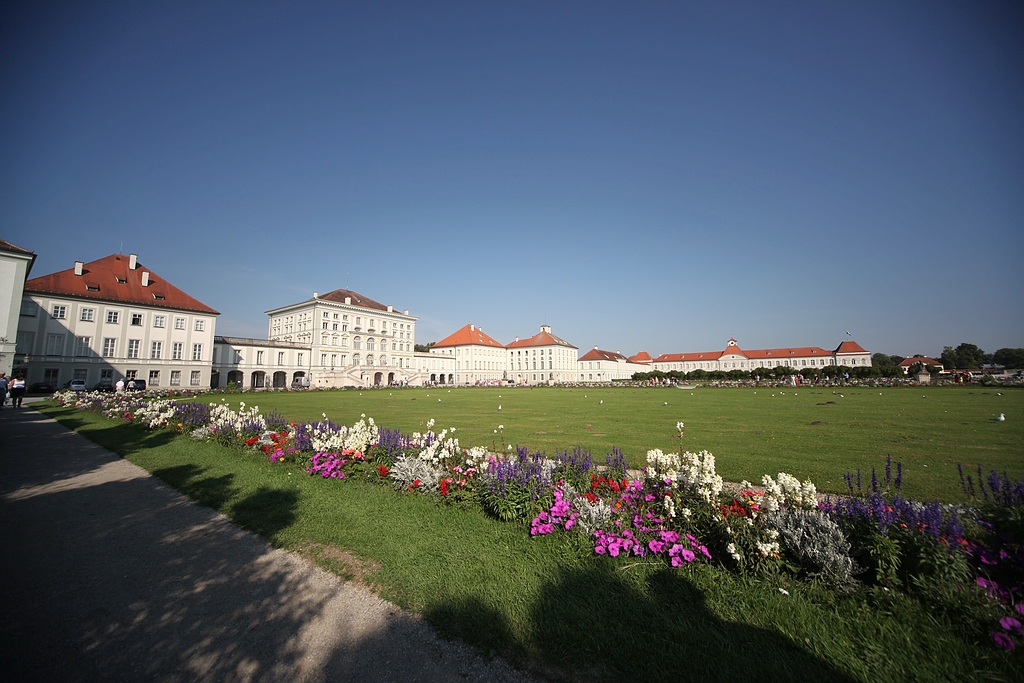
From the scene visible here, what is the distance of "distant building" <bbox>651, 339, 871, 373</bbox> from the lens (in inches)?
5172

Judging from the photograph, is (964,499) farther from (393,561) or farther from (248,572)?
(248,572)

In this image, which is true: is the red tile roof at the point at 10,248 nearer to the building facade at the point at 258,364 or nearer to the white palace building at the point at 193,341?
the white palace building at the point at 193,341

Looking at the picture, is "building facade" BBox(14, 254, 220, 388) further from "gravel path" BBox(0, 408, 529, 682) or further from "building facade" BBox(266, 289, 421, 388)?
"gravel path" BBox(0, 408, 529, 682)

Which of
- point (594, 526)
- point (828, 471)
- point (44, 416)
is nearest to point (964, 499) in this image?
point (828, 471)

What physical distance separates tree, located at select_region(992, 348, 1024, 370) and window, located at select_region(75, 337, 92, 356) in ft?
584

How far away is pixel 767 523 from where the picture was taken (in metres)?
4.49

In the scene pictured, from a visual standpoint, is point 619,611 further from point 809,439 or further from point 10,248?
point 10,248

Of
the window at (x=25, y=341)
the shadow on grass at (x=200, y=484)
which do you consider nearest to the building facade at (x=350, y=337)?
the window at (x=25, y=341)

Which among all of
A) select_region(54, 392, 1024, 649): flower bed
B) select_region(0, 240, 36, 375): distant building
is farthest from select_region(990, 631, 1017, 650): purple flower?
select_region(0, 240, 36, 375): distant building

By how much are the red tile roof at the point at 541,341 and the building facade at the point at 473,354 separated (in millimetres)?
7975

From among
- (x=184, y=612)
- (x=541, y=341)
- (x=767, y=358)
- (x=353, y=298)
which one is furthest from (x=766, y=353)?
(x=184, y=612)

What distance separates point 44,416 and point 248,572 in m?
23.5

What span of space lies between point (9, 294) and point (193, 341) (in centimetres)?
2376

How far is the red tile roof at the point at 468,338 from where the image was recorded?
11756cm
